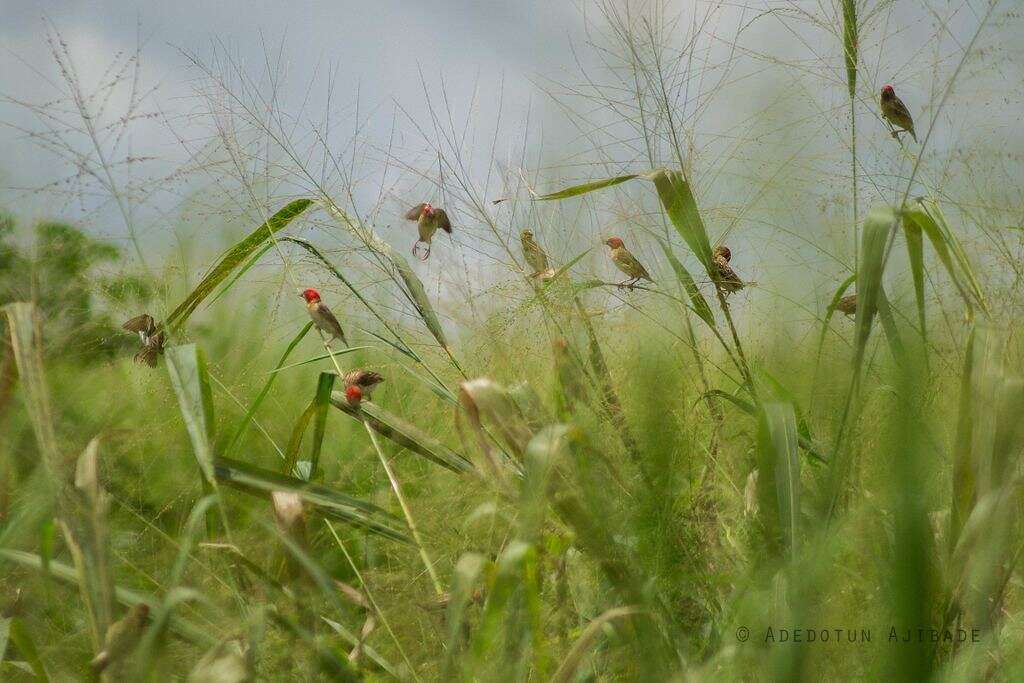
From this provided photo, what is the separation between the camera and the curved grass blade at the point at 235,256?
1.58 m

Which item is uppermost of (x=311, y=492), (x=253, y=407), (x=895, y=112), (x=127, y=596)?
(x=895, y=112)

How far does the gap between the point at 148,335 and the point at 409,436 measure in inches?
19.3

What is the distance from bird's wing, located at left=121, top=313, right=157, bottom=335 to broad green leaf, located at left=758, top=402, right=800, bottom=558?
1.02 metres

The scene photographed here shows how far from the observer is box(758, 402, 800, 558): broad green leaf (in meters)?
1.07

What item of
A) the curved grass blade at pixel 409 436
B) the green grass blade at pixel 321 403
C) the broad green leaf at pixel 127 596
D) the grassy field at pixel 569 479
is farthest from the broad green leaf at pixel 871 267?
the broad green leaf at pixel 127 596

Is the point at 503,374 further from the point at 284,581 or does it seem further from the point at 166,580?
the point at 166,580

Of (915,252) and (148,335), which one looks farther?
(148,335)

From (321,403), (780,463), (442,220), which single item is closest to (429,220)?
(442,220)

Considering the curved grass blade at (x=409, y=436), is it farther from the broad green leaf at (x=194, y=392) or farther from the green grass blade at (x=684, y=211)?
the green grass blade at (x=684, y=211)

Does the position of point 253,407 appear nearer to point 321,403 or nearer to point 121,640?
point 321,403

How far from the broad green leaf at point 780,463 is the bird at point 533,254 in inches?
22.1

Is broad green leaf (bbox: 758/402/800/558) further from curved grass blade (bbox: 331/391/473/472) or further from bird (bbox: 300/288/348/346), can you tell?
bird (bbox: 300/288/348/346)

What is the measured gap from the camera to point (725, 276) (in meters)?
1.49

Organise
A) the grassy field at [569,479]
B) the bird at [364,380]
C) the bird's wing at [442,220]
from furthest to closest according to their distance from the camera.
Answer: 1. the bird's wing at [442,220]
2. the bird at [364,380]
3. the grassy field at [569,479]
